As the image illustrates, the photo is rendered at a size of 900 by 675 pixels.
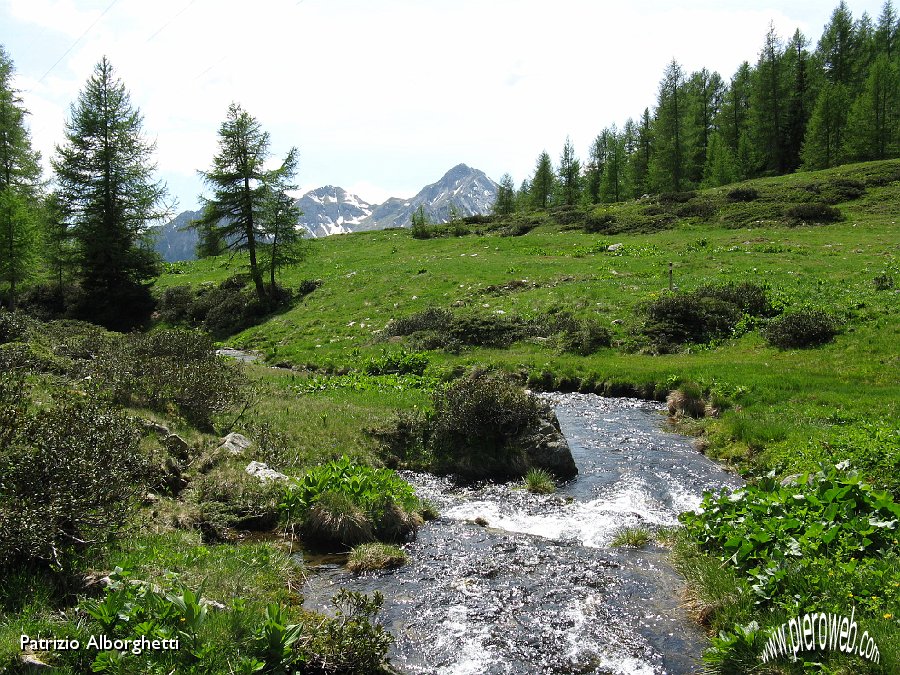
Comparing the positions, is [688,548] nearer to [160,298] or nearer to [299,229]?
[299,229]

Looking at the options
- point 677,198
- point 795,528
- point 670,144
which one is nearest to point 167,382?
point 795,528

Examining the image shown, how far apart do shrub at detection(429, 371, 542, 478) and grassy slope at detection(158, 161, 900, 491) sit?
243cm

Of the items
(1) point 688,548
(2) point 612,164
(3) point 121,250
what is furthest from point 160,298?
(2) point 612,164

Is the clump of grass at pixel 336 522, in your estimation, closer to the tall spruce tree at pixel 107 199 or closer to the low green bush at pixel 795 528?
the low green bush at pixel 795 528

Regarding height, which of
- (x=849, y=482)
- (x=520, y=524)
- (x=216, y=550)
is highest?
(x=849, y=482)

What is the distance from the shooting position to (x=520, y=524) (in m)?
10.1

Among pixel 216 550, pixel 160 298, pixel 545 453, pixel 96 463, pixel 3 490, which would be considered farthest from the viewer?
pixel 160 298

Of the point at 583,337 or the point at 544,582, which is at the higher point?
the point at 583,337

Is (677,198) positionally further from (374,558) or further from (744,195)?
(374,558)

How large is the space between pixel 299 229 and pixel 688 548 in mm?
40935

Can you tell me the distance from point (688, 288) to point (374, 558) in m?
24.1

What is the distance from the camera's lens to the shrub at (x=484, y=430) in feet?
42.0

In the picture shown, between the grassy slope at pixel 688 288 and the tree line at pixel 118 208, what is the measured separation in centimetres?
639

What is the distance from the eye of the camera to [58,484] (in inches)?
250
